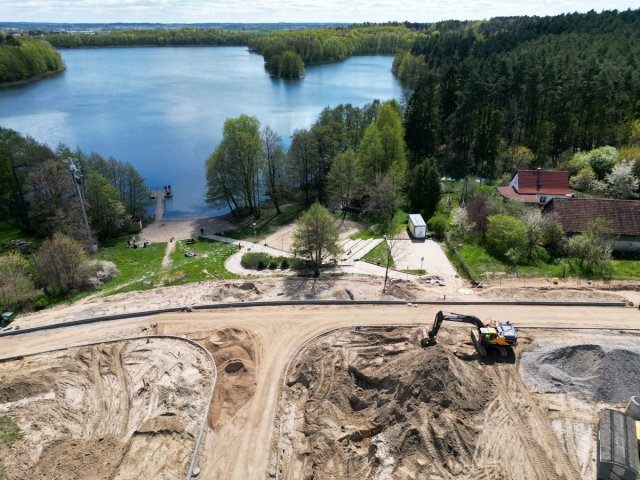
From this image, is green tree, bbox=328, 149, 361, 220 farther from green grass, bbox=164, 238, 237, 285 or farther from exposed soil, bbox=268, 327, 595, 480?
exposed soil, bbox=268, 327, 595, 480

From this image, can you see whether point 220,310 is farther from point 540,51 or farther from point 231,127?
point 540,51

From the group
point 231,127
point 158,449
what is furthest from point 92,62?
point 158,449

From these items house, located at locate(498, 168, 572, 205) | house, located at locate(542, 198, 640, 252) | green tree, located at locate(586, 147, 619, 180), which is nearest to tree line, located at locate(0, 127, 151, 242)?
house, located at locate(498, 168, 572, 205)

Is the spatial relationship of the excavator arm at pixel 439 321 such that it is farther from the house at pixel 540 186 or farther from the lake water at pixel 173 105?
the lake water at pixel 173 105

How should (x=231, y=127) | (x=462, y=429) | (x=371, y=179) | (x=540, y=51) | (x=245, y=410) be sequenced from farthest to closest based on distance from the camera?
1. (x=540, y=51)
2. (x=371, y=179)
3. (x=231, y=127)
4. (x=245, y=410)
5. (x=462, y=429)

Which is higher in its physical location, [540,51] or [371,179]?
[540,51]

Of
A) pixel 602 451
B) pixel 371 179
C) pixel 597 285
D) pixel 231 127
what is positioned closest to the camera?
pixel 602 451

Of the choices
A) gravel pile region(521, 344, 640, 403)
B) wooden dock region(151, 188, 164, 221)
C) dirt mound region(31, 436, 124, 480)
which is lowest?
wooden dock region(151, 188, 164, 221)

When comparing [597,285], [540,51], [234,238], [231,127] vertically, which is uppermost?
[540,51]
